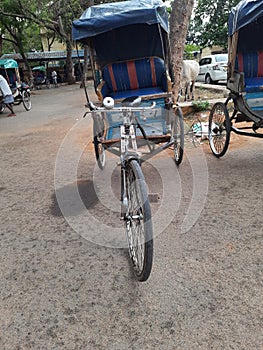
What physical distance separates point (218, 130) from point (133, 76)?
5.39 feet

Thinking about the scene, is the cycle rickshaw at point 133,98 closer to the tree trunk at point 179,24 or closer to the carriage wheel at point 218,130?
the carriage wheel at point 218,130

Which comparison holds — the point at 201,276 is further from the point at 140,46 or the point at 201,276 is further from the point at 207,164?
the point at 140,46

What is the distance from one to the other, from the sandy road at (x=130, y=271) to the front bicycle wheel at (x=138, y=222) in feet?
0.51

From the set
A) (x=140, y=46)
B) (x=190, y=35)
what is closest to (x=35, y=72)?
(x=190, y=35)

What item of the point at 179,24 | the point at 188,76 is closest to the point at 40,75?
the point at 188,76

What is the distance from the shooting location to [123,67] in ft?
15.8

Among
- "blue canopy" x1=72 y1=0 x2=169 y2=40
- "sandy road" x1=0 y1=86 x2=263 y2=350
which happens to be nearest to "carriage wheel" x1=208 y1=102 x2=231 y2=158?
"sandy road" x1=0 y1=86 x2=263 y2=350

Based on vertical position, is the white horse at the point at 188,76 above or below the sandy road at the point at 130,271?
above

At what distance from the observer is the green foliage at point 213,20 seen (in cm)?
2769

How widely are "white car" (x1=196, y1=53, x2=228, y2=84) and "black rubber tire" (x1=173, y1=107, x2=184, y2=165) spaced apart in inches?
464

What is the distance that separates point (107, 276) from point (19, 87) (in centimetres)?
1212

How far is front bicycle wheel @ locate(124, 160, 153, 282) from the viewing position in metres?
1.92

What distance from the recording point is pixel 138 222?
2.19 meters

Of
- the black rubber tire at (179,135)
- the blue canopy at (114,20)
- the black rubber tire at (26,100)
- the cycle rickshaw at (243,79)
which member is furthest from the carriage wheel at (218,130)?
the black rubber tire at (26,100)
